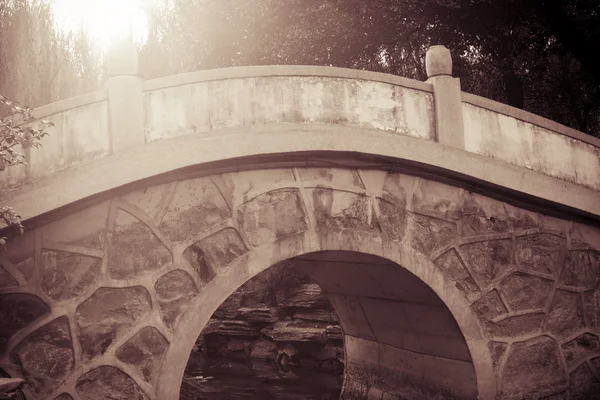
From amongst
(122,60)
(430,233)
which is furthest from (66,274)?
(430,233)

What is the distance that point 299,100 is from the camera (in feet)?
22.2

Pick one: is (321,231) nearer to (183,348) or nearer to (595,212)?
(183,348)

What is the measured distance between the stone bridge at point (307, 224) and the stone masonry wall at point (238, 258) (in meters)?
0.02

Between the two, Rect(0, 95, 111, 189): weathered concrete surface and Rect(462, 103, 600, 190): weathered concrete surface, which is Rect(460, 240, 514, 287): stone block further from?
Rect(0, 95, 111, 189): weathered concrete surface

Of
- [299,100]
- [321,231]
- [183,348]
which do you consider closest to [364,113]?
[299,100]

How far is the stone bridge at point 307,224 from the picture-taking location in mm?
5746

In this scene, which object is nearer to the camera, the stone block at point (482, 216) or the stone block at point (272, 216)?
the stone block at point (272, 216)

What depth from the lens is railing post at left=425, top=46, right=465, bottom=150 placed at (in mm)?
7262

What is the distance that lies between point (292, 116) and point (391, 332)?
366cm

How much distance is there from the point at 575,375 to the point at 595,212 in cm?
185

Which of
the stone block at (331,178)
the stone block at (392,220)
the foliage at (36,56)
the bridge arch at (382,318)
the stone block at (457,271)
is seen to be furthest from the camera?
the foliage at (36,56)

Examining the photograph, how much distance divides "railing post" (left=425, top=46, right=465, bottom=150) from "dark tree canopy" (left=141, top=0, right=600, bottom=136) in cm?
710

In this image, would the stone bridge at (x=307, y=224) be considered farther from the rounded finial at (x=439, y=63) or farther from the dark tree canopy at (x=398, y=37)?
the dark tree canopy at (x=398, y=37)

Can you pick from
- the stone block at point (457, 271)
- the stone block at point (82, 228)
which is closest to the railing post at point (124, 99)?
the stone block at point (82, 228)
